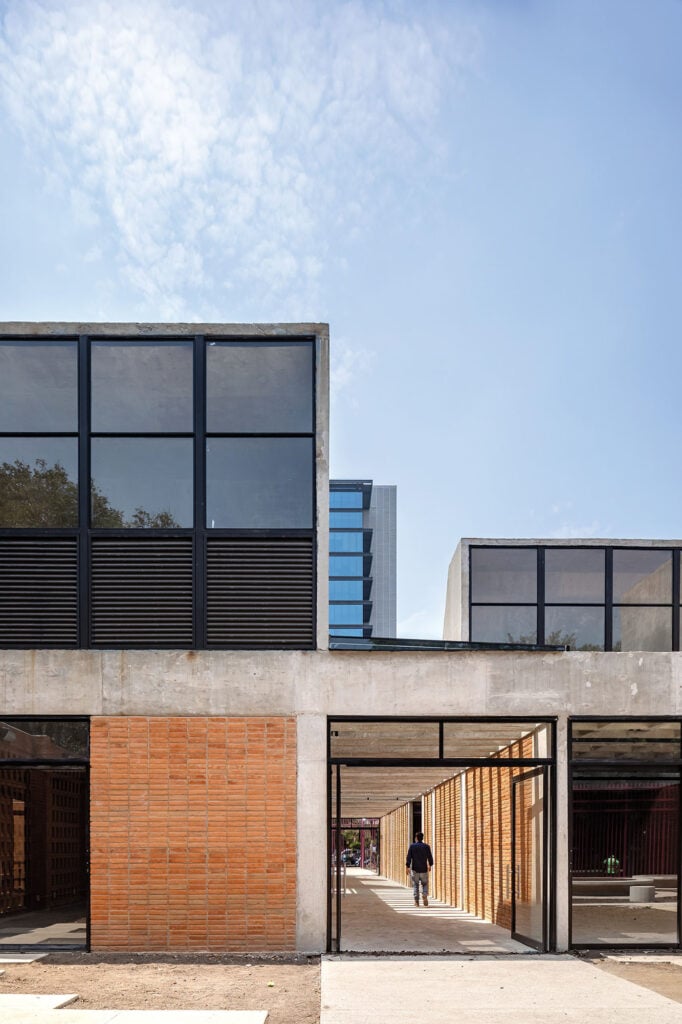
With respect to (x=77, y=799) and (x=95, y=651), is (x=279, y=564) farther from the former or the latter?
(x=77, y=799)

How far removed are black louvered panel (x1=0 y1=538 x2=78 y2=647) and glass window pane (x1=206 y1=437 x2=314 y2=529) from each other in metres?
1.93

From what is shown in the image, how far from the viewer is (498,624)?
973 inches

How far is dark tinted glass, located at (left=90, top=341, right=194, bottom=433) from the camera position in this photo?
13742 mm

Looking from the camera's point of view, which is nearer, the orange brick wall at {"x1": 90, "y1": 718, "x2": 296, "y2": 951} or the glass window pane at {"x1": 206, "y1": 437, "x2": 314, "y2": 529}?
the orange brick wall at {"x1": 90, "y1": 718, "x2": 296, "y2": 951}

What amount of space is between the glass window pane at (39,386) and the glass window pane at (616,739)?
7.52m


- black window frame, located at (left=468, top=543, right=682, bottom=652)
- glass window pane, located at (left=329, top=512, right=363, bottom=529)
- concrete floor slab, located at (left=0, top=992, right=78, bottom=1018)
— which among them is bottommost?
concrete floor slab, located at (left=0, top=992, right=78, bottom=1018)

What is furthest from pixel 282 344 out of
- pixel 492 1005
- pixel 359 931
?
pixel 359 931

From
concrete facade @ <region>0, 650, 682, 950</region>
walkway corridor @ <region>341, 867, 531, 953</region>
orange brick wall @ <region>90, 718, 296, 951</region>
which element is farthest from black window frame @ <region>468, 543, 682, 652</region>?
orange brick wall @ <region>90, 718, 296, 951</region>

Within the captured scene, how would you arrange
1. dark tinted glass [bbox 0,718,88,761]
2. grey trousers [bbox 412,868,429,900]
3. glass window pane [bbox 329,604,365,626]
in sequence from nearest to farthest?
1. dark tinted glass [bbox 0,718,88,761]
2. grey trousers [bbox 412,868,429,900]
3. glass window pane [bbox 329,604,365,626]

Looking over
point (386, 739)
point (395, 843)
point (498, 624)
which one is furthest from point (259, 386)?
point (395, 843)

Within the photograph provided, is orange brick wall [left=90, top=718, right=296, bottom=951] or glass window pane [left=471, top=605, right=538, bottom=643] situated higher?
glass window pane [left=471, top=605, right=538, bottom=643]

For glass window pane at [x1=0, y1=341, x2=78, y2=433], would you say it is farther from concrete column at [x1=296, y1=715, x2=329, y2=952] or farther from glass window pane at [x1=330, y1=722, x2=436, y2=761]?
glass window pane at [x1=330, y1=722, x2=436, y2=761]

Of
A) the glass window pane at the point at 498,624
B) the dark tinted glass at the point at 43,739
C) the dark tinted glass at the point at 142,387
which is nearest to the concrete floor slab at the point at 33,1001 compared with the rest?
the dark tinted glass at the point at 43,739

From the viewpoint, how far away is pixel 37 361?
13812 millimetres
